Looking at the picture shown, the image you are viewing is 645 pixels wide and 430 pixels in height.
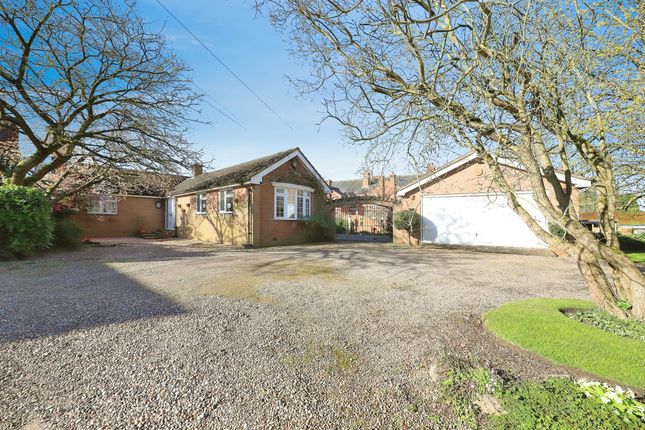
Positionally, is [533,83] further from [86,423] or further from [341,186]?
[341,186]

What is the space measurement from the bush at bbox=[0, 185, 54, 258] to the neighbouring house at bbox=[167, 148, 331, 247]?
23.6ft

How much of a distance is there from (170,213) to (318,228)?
11.9m

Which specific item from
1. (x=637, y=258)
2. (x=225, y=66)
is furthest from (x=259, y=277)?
(x=637, y=258)

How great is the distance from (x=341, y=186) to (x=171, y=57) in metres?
35.1

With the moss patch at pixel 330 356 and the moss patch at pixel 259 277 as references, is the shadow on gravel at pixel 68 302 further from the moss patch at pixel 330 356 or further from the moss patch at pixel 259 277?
the moss patch at pixel 330 356

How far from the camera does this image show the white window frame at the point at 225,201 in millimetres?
15484

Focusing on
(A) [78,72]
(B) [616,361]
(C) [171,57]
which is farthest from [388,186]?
(B) [616,361]

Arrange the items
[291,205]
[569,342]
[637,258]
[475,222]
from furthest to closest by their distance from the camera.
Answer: [291,205]
[475,222]
[637,258]
[569,342]

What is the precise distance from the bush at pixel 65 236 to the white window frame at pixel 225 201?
246 inches

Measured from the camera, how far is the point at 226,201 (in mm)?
15883

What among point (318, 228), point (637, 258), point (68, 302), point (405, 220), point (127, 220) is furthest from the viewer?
point (127, 220)

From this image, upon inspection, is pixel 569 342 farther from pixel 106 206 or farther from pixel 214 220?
pixel 106 206

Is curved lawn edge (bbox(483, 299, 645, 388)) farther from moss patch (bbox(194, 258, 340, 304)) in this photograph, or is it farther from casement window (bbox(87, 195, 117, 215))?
casement window (bbox(87, 195, 117, 215))

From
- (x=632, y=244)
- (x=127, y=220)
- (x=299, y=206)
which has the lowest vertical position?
(x=632, y=244)
